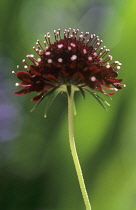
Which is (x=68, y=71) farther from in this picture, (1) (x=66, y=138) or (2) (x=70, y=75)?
(1) (x=66, y=138)

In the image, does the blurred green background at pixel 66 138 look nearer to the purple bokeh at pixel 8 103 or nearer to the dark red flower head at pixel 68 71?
the purple bokeh at pixel 8 103

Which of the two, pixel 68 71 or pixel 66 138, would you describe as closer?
pixel 68 71

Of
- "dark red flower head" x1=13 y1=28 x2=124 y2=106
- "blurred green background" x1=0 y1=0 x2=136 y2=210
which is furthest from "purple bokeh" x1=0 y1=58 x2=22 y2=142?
"dark red flower head" x1=13 y1=28 x2=124 y2=106

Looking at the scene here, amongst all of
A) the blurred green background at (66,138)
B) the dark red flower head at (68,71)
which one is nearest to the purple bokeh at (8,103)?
the blurred green background at (66,138)

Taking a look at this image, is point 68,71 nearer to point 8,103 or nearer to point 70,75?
point 70,75

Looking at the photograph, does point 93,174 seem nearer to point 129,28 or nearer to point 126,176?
point 126,176

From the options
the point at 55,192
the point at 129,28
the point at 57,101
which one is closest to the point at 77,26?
the point at 129,28

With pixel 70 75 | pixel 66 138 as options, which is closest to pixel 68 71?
pixel 70 75

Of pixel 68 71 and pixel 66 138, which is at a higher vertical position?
pixel 68 71

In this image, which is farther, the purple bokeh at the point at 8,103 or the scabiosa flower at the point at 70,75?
the purple bokeh at the point at 8,103
